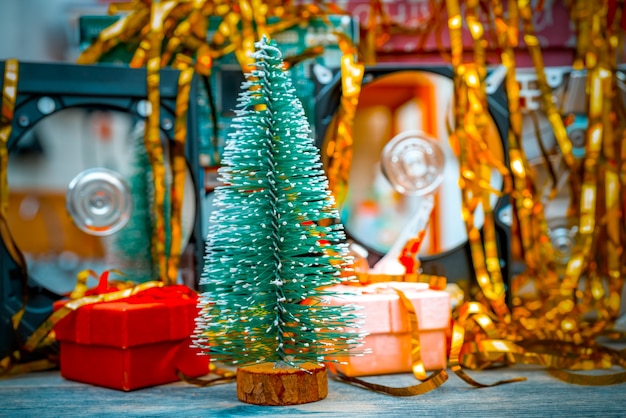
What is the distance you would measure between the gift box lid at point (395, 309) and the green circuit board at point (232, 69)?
367 mm

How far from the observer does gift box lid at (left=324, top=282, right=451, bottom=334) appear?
0.89 m

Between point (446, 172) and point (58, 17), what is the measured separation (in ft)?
2.63

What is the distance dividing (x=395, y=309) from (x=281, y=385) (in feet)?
0.66

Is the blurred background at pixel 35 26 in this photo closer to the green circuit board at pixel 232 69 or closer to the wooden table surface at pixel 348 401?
the green circuit board at pixel 232 69

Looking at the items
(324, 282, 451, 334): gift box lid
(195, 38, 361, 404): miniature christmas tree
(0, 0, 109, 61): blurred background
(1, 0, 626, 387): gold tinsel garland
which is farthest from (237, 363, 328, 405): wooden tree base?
(0, 0, 109, 61): blurred background

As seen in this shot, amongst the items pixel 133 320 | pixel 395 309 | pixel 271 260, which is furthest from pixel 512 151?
pixel 133 320

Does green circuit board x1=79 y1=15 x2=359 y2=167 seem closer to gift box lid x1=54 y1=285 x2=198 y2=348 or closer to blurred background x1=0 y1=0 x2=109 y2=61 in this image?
blurred background x1=0 y1=0 x2=109 y2=61

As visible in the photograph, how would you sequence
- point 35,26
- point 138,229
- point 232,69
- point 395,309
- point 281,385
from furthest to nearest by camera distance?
point 35,26 → point 232,69 → point 138,229 → point 395,309 → point 281,385

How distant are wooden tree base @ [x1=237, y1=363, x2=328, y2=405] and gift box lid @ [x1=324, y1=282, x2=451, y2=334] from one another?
0.40 ft

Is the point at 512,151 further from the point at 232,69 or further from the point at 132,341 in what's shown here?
the point at 132,341

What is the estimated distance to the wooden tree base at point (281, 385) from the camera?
768 mm

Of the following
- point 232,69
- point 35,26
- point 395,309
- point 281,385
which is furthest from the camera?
point 35,26

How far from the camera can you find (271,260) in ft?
2.58

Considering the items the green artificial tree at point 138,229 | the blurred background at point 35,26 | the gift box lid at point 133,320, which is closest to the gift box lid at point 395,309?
the gift box lid at point 133,320
